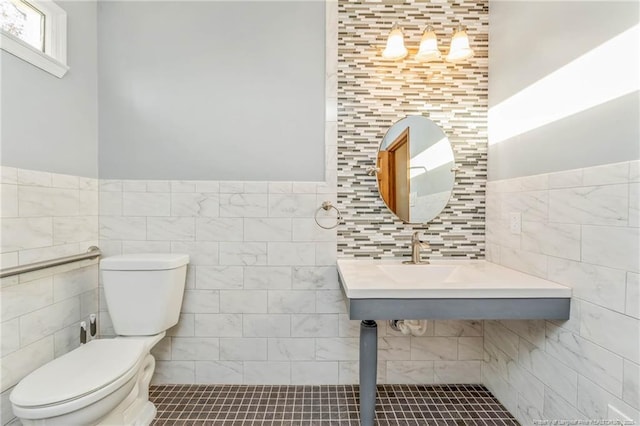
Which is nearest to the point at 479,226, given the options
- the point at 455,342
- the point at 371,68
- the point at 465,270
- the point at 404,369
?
the point at 465,270

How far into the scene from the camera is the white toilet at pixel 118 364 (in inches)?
45.7

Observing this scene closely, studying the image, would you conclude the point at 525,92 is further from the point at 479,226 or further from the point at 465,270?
the point at 465,270

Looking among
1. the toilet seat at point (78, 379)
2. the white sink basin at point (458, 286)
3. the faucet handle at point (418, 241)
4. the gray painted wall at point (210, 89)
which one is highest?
the gray painted wall at point (210, 89)

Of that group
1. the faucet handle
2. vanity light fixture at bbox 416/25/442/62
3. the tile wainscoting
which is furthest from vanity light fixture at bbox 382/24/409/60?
the faucet handle

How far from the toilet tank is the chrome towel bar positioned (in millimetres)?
158

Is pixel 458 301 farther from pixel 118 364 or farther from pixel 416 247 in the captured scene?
pixel 118 364

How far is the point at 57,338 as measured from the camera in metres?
1.65

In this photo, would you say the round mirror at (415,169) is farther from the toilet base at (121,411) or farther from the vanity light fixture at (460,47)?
the toilet base at (121,411)

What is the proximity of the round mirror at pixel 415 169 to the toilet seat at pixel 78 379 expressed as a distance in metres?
1.58

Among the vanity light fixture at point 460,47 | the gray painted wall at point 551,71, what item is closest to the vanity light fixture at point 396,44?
the vanity light fixture at point 460,47

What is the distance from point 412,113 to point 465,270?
39.2 inches

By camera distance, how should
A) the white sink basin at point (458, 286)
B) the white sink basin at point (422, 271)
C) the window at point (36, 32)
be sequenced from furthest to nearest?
the white sink basin at point (422, 271), the window at point (36, 32), the white sink basin at point (458, 286)

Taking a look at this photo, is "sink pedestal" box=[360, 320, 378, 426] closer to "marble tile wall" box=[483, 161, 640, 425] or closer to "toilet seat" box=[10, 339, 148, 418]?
"marble tile wall" box=[483, 161, 640, 425]

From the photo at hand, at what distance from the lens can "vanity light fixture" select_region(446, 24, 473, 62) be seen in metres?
1.84
